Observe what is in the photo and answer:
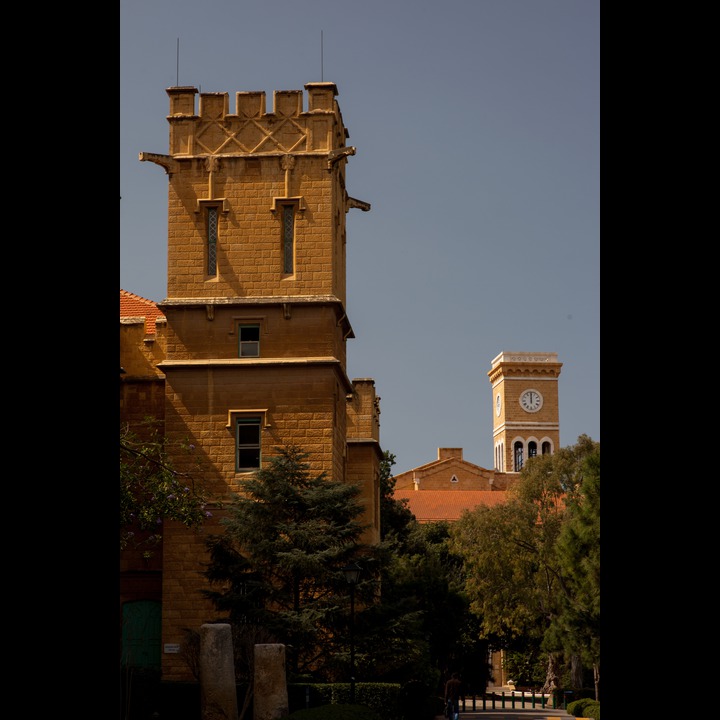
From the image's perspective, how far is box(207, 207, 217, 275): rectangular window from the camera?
3491 centimetres

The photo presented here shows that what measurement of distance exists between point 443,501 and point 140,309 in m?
75.9

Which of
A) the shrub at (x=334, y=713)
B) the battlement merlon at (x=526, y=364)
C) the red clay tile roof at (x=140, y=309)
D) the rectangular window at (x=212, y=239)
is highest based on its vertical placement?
the battlement merlon at (x=526, y=364)

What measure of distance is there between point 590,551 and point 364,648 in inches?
372

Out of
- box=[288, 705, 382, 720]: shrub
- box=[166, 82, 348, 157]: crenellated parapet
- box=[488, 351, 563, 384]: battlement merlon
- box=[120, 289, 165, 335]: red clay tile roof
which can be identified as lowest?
box=[288, 705, 382, 720]: shrub

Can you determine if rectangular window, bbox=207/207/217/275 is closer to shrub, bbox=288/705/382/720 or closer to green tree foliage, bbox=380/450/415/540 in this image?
shrub, bbox=288/705/382/720

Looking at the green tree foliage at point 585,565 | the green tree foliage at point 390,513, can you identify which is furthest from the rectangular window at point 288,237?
the green tree foliage at point 390,513

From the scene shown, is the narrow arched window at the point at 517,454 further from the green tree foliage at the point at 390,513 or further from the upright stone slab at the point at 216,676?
the upright stone slab at the point at 216,676

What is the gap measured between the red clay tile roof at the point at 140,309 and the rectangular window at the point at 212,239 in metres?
4.36

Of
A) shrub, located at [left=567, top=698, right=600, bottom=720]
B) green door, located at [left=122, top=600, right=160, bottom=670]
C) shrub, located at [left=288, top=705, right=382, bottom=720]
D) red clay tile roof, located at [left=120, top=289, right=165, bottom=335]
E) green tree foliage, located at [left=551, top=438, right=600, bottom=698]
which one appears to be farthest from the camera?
red clay tile roof, located at [left=120, top=289, right=165, bottom=335]

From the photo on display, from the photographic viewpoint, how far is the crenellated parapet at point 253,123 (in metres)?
34.9

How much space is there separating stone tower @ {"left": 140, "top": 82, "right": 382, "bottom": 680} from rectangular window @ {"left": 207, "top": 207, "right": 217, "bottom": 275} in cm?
4

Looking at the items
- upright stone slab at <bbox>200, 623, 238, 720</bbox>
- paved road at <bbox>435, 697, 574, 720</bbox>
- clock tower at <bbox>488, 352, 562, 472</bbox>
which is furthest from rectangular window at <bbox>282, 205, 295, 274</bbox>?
clock tower at <bbox>488, 352, 562, 472</bbox>
